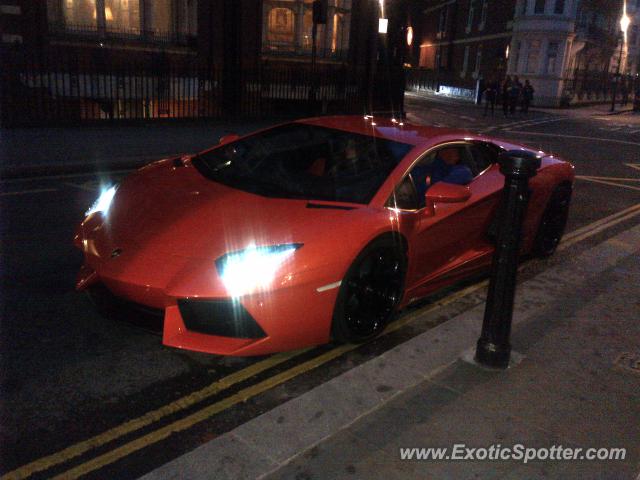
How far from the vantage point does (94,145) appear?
37.4 ft

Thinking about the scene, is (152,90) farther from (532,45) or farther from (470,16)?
(470,16)

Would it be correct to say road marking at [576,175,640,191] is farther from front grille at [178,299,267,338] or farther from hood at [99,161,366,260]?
front grille at [178,299,267,338]

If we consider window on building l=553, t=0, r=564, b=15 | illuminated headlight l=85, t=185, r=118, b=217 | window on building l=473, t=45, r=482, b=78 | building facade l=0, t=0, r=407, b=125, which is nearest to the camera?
illuminated headlight l=85, t=185, r=118, b=217

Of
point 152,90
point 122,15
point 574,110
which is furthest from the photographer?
A: point 574,110

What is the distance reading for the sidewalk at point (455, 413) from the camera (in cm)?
270

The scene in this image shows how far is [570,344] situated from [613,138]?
19166mm

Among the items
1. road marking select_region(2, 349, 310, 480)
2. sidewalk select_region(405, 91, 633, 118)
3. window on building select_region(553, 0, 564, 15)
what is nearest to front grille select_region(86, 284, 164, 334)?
road marking select_region(2, 349, 310, 480)

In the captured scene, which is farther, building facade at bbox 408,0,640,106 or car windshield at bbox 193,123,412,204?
building facade at bbox 408,0,640,106

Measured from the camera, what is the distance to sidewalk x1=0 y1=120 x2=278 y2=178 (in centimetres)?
941

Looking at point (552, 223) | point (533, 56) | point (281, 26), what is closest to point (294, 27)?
point (281, 26)

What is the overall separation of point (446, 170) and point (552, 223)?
179cm

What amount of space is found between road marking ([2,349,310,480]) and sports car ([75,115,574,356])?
29 centimetres

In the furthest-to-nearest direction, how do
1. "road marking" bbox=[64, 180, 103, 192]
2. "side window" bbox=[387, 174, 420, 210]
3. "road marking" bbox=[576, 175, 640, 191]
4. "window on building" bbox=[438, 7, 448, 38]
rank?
"window on building" bbox=[438, 7, 448, 38] → "road marking" bbox=[576, 175, 640, 191] → "road marking" bbox=[64, 180, 103, 192] → "side window" bbox=[387, 174, 420, 210]

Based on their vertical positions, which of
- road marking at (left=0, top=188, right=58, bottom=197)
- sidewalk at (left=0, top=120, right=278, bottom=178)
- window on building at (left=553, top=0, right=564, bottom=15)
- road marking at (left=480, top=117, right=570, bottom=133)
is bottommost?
road marking at (left=480, top=117, right=570, bottom=133)
